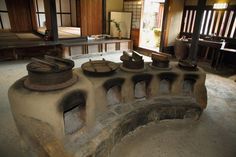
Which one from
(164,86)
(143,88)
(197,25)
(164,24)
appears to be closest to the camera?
(143,88)

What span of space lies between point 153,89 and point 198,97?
0.93m

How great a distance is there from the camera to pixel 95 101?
92.8 inches

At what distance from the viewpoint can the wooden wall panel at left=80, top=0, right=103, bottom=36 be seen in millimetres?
7380

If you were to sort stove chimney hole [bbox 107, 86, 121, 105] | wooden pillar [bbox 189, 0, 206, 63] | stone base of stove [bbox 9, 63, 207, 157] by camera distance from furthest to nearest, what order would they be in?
wooden pillar [bbox 189, 0, 206, 63] < stove chimney hole [bbox 107, 86, 121, 105] < stone base of stove [bbox 9, 63, 207, 157]

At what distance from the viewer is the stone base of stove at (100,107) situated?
5.70 feet

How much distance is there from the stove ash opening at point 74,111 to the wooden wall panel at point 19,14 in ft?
27.9

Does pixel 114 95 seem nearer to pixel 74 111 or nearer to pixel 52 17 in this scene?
pixel 74 111

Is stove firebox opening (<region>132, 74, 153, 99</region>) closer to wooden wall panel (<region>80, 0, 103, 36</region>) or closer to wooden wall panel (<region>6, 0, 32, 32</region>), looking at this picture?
wooden wall panel (<region>80, 0, 103, 36</region>)

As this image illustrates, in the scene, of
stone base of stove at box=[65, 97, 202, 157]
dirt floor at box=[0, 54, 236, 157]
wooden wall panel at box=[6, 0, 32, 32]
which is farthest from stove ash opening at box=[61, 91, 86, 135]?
wooden wall panel at box=[6, 0, 32, 32]

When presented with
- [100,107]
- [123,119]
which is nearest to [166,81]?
[123,119]

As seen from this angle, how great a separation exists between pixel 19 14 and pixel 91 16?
403cm

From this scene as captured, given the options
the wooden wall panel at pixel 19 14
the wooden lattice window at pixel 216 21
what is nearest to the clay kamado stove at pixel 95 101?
the wooden lattice window at pixel 216 21

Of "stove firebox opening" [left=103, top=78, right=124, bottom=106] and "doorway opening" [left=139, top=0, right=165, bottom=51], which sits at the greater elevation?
"doorway opening" [left=139, top=0, right=165, bottom=51]

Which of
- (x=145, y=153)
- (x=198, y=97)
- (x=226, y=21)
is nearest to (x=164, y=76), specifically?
(x=198, y=97)
